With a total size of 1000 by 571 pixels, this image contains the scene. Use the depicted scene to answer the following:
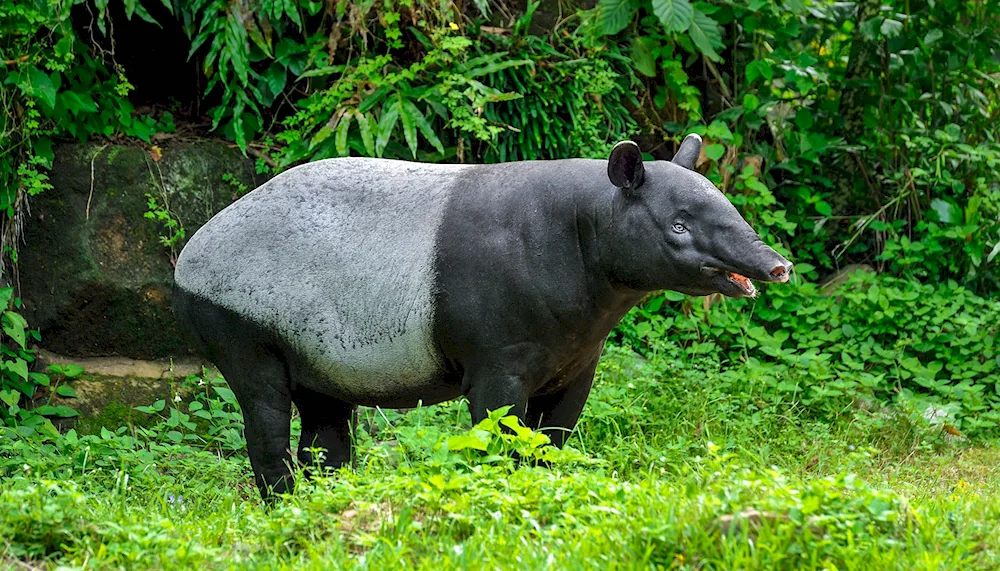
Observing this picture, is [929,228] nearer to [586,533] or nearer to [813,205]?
[813,205]

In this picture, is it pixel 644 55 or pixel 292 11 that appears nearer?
pixel 292 11

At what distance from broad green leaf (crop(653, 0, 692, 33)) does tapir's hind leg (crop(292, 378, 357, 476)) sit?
4.06 meters

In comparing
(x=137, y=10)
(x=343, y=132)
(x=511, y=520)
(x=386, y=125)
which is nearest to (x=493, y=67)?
(x=386, y=125)

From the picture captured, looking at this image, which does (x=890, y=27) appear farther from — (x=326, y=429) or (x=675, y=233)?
(x=326, y=429)

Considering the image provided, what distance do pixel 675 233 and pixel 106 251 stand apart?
14.7 ft

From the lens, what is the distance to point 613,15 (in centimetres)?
870

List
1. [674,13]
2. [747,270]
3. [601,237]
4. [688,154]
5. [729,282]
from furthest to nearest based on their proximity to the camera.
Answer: [674,13] < [688,154] < [601,237] < [729,282] < [747,270]

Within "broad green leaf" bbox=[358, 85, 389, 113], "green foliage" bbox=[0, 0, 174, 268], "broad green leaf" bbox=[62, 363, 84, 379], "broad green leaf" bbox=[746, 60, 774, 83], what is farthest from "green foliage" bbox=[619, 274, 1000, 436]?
"green foliage" bbox=[0, 0, 174, 268]

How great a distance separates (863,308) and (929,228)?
3.61ft

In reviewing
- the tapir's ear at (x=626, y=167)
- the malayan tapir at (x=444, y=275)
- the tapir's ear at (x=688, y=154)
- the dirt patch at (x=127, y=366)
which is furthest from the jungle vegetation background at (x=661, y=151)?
the tapir's ear at (x=688, y=154)

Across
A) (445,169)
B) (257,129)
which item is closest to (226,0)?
(257,129)

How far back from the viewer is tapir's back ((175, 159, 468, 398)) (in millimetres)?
5258

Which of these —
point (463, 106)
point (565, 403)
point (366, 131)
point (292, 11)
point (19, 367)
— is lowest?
point (19, 367)

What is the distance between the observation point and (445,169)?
5555mm
